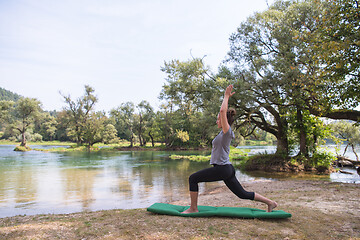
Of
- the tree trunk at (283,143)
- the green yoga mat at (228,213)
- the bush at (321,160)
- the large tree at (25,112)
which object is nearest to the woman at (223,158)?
the green yoga mat at (228,213)

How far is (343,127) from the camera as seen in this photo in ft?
75.9

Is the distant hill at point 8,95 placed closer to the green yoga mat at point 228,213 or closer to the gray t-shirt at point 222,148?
the green yoga mat at point 228,213

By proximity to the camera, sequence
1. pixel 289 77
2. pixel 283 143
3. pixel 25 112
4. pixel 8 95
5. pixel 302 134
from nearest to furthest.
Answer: pixel 289 77, pixel 302 134, pixel 283 143, pixel 25 112, pixel 8 95

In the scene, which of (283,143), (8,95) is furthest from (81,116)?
(8,95)

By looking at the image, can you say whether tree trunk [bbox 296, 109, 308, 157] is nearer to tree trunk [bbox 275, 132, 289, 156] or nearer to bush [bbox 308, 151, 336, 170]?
bush [bbox 308, 151, 336, 170]

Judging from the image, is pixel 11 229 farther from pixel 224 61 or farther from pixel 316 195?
pixel 224 61

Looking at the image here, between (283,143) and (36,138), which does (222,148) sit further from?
(36,138)

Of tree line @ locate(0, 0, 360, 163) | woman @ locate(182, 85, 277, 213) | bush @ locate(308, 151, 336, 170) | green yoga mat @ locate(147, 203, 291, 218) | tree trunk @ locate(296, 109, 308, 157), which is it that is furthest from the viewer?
tree trunk @ locate(296, 109, 308, 157)

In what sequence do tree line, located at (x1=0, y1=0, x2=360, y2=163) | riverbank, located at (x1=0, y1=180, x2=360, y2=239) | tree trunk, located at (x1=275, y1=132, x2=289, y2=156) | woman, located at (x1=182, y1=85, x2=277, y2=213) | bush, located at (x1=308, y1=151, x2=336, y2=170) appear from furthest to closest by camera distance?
tree trunk, located at (x1=275, y1=132, x2=289, y2=156) → bush, located at (x1=308, y1=151, x2=336, y2=170) → tree line, located at (x1=0, y1=0, x2=360, y2=163) → woman, located at (x1=182, y1=85, x2=277, y2=213) → riverbank, located at (x1=0, y1=180, x2=360, y2=239)

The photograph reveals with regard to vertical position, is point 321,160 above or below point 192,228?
below

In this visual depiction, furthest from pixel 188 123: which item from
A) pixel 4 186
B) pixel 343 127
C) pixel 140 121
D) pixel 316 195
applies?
pixel 316 195

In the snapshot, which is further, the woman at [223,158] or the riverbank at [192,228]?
the woman at [223,158]

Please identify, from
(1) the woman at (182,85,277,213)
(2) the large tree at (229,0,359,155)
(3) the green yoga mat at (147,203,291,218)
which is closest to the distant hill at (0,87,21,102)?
(2) the large tree at (229,0,359,155)

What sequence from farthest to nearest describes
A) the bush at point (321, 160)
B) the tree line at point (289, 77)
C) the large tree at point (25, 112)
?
the large tree at point (25, 112), the bush at point (321, 160), the tree line at point (289, 77)
